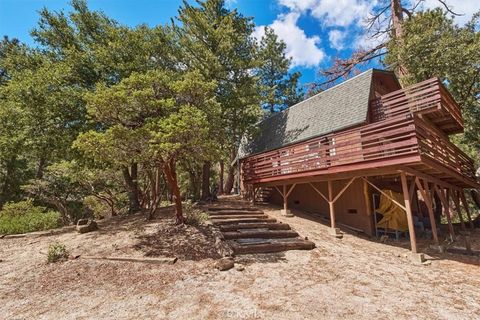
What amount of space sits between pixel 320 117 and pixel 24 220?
16.6m

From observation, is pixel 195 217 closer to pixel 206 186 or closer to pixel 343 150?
pixel 206 186

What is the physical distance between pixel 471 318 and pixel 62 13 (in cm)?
2027

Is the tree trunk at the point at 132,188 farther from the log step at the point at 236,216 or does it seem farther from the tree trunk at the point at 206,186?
the log step at the point at 236,216

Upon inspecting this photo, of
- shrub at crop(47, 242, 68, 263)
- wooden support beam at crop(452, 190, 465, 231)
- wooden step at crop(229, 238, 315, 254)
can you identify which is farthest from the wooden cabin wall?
shrub at crop(47, 242, 68, 263)

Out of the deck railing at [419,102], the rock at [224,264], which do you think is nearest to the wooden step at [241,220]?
the rock at [224,264]

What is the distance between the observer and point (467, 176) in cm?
1350

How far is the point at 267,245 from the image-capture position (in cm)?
872

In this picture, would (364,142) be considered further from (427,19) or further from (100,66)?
(100,66)

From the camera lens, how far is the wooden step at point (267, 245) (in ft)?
27.7

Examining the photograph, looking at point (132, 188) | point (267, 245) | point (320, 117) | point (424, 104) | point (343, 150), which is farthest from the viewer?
point (132, 188)

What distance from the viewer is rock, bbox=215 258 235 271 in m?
6.95

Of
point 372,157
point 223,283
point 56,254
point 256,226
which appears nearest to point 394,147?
point 372,157

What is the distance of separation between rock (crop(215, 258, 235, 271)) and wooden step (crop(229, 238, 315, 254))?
108 cm

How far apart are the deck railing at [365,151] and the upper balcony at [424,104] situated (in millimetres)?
1559
